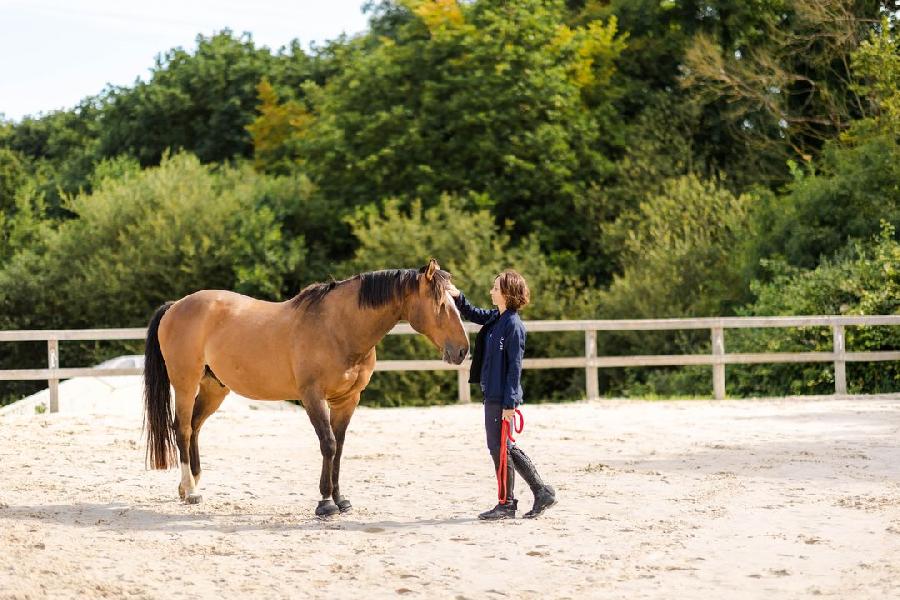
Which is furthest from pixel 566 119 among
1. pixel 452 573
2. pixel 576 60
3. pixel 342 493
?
pixel 452 573

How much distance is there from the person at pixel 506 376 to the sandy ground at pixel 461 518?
0.60ft

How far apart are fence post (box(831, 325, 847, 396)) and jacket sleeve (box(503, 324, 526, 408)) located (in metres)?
9.61

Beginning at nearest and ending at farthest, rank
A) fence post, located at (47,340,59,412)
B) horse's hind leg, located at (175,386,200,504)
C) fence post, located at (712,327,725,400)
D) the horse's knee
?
1. the horse's knee
2. horse's hind leg, located at (175,386,200,504)
3. fence post, located at (47,340,59,412)
4. fence post, located at (712,327,725,400)

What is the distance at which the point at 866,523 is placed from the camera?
23.5 feet

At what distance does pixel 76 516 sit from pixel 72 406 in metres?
8.82

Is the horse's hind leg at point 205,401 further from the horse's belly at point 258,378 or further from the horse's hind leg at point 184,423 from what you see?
the horse's belly at point 258,378

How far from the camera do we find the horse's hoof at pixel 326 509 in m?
7.55

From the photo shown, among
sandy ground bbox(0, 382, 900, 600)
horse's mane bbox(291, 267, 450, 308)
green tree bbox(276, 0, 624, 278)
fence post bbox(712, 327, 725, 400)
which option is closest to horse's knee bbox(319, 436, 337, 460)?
sandy ground bbox(0, 382, 900, 600)

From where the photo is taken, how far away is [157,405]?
8508 mm

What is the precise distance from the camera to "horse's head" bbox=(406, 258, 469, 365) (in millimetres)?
7461

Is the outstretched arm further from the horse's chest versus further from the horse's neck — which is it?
the horse's chest

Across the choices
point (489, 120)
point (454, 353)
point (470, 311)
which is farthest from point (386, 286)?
point (489, 120)

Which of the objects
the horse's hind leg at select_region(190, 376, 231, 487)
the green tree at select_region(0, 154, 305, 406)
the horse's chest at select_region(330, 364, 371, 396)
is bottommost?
the horse's hind leg at select_region(190, 376, 231, 487)

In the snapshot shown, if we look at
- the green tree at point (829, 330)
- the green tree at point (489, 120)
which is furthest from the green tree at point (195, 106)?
the green tree at point (829, 330)
